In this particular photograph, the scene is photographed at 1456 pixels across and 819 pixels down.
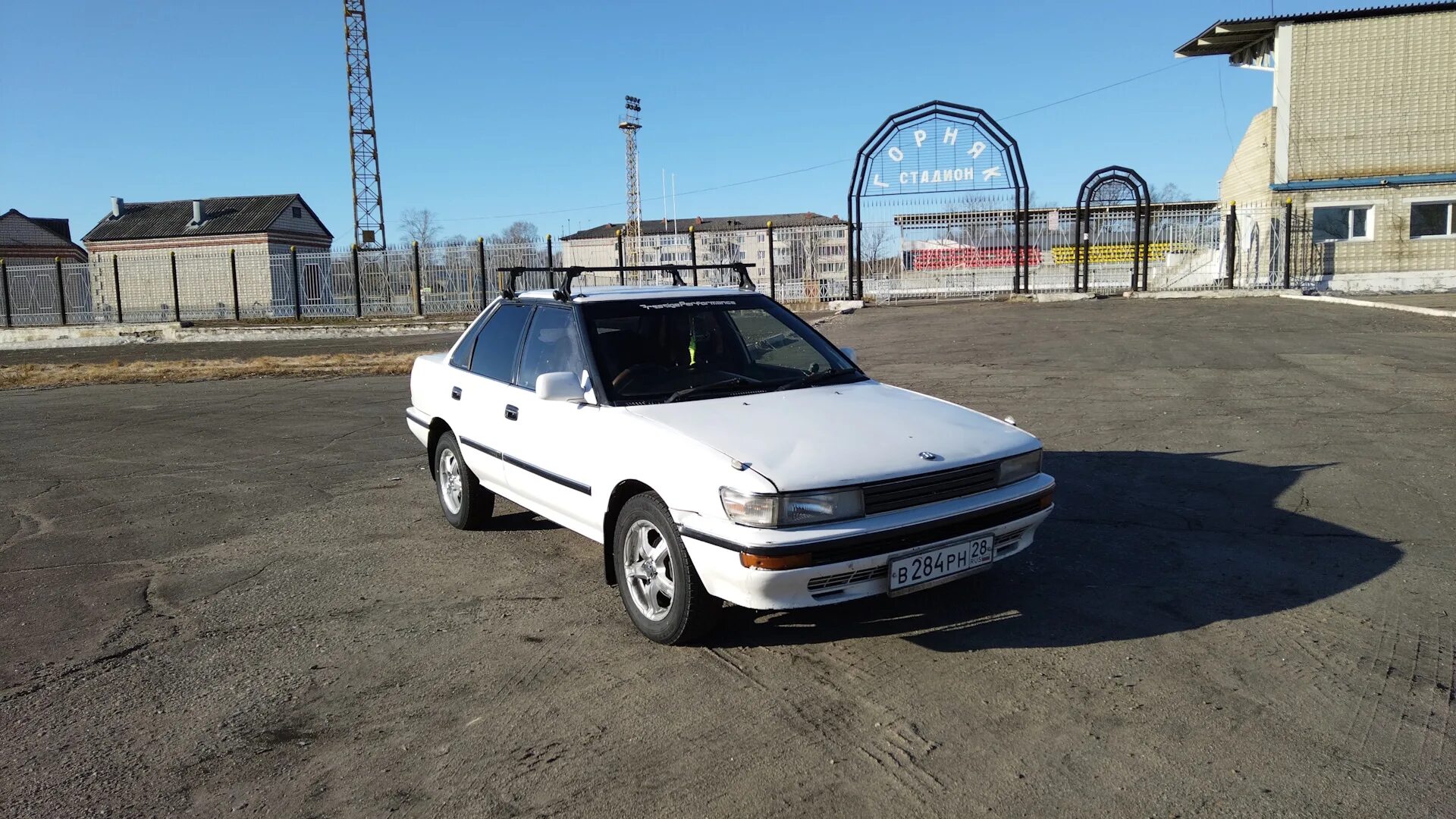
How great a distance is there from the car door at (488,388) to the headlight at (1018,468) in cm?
263

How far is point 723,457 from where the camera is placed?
395 cm

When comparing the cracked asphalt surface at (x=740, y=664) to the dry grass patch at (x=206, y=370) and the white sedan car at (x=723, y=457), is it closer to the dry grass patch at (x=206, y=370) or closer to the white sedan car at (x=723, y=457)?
the white sedan car at (x=723, y=457)

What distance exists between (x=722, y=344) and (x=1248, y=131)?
29419 millimetres

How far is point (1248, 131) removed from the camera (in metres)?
29.5

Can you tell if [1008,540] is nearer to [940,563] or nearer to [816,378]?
[940,563]

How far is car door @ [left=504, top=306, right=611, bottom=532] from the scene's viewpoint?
184 inches

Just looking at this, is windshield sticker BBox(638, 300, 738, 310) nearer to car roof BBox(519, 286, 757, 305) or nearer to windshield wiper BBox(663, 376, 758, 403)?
car roof BBox(519, 286, 757, 305)

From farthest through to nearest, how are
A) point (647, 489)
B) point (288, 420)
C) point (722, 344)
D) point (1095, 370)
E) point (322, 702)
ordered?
1. point (1095, 370)
2. point (288, 420)
3. point (722, 344)
4. point (647, 489)
5. point (322, 702)

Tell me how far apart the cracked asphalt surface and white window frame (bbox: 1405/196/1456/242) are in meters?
23.2

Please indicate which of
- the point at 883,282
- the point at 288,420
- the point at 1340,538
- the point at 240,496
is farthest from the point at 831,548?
the point at 883,282

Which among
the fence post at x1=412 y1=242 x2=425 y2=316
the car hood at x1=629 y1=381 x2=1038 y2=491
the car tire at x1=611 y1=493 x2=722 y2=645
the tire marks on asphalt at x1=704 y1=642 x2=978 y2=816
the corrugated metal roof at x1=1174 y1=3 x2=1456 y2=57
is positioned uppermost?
the corrugated metal roof at x1=1174 y1=3 x2=1456 y2=57

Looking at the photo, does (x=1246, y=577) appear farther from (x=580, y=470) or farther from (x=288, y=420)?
(x=288, y=420)

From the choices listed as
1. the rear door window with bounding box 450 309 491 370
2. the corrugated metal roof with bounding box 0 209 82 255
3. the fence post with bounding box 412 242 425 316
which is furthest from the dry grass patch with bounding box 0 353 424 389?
the corrugated metal roof with bounding box 0 209 82 255

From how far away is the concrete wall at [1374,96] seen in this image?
85.3ft
